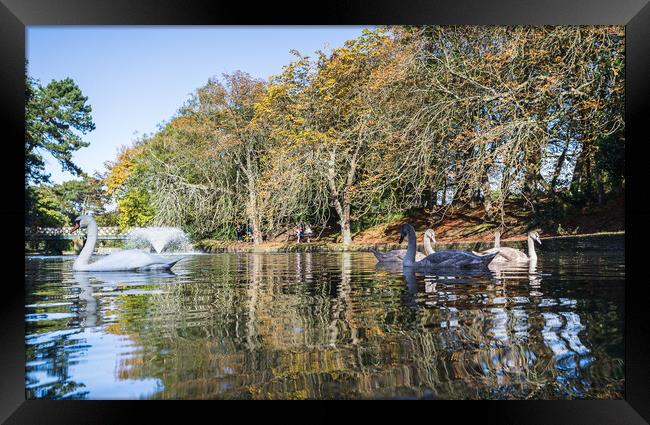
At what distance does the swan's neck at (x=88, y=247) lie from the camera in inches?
202

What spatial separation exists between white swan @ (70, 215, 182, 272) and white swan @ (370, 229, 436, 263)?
213 centimetres

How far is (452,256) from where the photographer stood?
5.09 metres

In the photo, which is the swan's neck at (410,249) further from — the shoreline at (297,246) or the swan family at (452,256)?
the shoreline at (297,246)

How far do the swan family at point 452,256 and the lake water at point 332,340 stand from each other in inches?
26.0

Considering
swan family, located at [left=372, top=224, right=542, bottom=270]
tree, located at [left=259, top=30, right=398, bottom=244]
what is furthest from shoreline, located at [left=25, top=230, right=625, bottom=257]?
tree, located at [left=259, top=30, right=398, bottom=244]

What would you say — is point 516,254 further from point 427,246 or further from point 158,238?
point 158,238

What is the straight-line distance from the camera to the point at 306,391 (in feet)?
8.13

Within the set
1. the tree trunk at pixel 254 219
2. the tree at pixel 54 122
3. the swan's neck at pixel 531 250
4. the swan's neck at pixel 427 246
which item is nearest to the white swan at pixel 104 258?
the tree at pixel 54 122

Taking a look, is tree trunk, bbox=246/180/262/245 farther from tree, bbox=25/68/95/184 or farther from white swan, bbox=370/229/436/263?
tree, bbox=25/68/95/184
